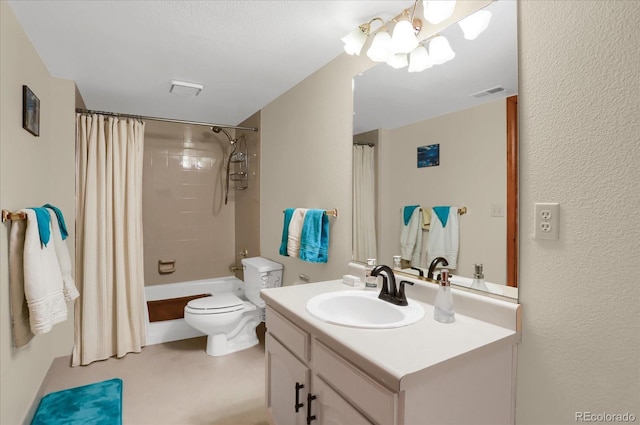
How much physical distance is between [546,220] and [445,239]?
0.45 metres

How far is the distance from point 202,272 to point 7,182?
258 centimetres

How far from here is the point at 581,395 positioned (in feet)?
3.49

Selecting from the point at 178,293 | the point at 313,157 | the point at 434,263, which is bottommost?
the point at 178,293

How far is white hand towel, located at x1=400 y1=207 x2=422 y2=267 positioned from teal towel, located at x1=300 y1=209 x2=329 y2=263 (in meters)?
0.65

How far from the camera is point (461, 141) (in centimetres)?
148

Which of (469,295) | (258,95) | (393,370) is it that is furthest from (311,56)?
(393,370)

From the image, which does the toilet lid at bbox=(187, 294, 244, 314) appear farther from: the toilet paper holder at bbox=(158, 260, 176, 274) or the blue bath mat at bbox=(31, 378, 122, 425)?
the toilet paper holder at bbox=(158, 260, 176, 274)

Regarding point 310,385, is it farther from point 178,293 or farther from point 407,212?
point 178,293

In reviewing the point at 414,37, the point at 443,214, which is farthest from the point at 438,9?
the point at 443,214

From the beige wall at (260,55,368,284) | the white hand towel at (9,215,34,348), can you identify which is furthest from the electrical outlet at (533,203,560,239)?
the white hand towel at (9,215,34,348)

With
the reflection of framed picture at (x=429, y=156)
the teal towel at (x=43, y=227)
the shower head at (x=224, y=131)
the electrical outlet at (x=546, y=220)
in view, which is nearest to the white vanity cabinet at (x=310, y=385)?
the electrical outlet at (x=546, y=220)

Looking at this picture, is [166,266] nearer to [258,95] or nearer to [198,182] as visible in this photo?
[198,182]

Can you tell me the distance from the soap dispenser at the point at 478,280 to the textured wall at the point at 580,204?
0.55 feet

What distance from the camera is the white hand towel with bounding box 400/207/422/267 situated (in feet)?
5.49
